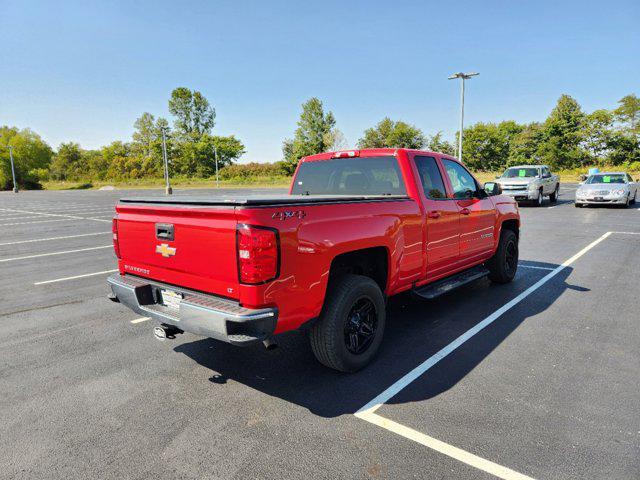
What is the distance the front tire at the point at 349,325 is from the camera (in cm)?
327

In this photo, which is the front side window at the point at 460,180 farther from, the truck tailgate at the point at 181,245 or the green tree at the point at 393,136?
the green tree at the point at 393,136

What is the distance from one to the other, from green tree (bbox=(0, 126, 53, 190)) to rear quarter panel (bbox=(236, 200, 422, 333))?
8702 cm

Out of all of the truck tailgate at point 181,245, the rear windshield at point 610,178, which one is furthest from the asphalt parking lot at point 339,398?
the rear windshield at point 610,178

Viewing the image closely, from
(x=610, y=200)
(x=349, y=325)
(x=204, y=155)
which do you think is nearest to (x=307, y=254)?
(x=349, y=325)

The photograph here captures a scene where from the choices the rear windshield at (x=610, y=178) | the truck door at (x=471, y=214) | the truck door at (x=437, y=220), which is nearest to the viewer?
the truck door at (x=437, y=220)

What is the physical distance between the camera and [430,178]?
4652 millimetres

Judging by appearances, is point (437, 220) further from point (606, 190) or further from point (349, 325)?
point (606, 190)

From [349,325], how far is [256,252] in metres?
1.28

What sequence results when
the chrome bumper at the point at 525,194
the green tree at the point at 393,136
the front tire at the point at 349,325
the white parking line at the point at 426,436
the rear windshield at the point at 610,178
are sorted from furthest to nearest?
the green tree at the point at 393,136, the chrome bumper at the point at 525,194, the rear windshield at the point at 610,178, the front tire at the point at 349,325, the white parking line at the point at 426,436

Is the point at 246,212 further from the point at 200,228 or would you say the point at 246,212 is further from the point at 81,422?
the point at 81,422

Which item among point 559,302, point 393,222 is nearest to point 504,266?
point 559,302

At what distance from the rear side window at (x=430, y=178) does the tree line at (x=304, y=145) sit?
157 ft

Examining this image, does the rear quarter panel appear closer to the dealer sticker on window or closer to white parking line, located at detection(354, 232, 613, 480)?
the dealer sticker on window

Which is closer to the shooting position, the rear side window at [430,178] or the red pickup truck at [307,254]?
the red pickup truck at [307,254]
